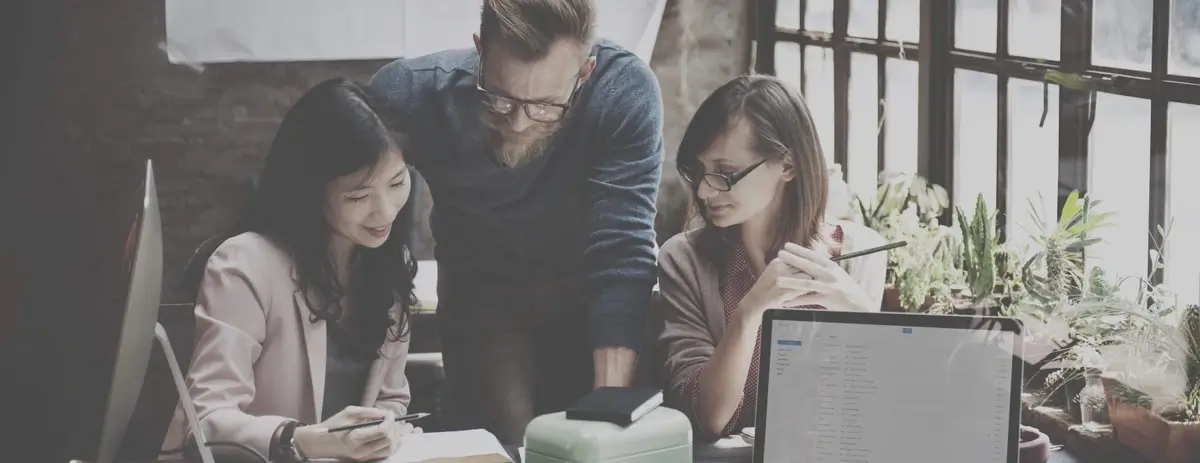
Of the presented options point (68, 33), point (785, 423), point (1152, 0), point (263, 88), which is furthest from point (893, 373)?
point (68, 33)

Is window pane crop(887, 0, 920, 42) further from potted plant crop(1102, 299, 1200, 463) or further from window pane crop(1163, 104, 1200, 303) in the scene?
potted plant crop(1102, 299, 1200, 463)

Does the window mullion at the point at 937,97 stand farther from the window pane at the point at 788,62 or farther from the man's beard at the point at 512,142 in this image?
the man's beard at the point at 512,142

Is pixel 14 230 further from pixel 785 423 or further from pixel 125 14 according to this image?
pixel 785 423

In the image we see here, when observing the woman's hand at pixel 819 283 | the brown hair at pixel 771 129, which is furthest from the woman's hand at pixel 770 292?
the brown hair at pixel 771 129

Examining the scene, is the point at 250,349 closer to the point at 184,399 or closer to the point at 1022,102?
the point at 184,399

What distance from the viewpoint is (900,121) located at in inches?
91.4

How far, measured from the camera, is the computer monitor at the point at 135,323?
4.79ft

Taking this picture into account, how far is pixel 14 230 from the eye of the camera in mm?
2070

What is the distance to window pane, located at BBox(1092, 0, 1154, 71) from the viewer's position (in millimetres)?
2028

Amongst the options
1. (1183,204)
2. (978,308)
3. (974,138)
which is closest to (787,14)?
(974,138)

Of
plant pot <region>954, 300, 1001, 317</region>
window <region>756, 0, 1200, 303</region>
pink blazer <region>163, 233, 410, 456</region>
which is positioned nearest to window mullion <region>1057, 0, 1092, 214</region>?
window <region>756, 0, 1200, 303</region>

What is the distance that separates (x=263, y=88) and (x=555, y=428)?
0.80 metres

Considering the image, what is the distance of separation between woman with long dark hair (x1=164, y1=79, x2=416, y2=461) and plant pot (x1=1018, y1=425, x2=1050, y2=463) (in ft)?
3.62

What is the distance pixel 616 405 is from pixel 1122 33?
1.12m
